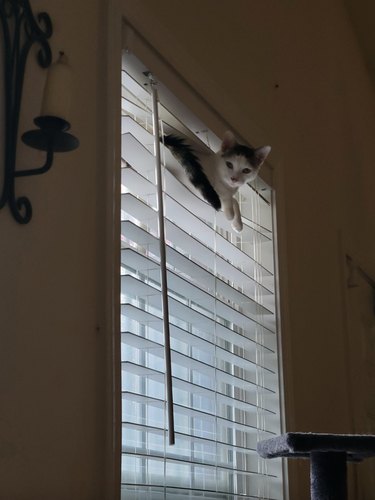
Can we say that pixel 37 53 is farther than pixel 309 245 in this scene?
No

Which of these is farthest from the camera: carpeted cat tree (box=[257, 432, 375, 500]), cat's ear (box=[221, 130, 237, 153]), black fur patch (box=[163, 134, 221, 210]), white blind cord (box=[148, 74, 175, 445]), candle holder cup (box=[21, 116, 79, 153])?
cat's ear (box=[221, 130, 237, 153])

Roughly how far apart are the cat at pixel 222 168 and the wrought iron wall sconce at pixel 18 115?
51 centimetres

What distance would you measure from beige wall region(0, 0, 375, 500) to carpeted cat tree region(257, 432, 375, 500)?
274mm

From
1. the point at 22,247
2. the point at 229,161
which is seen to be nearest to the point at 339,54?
the point at 229,161

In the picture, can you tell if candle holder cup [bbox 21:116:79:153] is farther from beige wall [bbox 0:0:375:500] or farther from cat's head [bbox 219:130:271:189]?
cat's head [bbox 219:130:271:189]

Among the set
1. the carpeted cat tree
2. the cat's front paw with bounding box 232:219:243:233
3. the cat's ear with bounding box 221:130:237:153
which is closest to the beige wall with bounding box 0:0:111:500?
the carpeted cat tree

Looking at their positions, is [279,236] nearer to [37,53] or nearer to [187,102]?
[187,102]

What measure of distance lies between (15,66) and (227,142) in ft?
2.44

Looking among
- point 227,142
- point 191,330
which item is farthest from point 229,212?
point 191,330

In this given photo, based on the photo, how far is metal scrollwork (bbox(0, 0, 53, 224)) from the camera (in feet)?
3.50

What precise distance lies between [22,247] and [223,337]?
30.8 inches

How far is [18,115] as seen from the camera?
109 centimetres

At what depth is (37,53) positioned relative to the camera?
118 centimetres

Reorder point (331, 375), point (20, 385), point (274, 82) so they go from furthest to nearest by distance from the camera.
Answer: point (331, 375)
point (274, 82)
point (20, 385)
